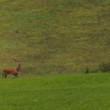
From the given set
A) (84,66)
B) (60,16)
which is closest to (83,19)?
(60,16)

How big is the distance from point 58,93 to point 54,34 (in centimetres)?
2283

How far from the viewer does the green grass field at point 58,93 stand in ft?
43.0

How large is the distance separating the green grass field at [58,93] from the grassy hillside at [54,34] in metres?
10.5

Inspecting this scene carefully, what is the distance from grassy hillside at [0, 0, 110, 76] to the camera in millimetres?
32438

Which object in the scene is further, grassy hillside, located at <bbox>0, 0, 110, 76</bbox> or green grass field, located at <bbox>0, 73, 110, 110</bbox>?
grassy hillside, located at <bbox>0, 0, 110, 76</bbox>

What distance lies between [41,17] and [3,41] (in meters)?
5.57

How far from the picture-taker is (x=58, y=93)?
15.6m

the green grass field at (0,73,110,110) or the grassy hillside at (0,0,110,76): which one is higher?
the green grass field at (0,73,110,110)

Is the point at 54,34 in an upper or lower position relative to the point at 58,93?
lower

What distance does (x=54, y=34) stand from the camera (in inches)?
1506

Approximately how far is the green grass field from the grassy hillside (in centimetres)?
1055

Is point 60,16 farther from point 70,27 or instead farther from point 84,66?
point 84,66

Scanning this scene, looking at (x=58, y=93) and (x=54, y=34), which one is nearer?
(x=58, y=93)

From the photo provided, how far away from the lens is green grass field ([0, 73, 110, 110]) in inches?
516
